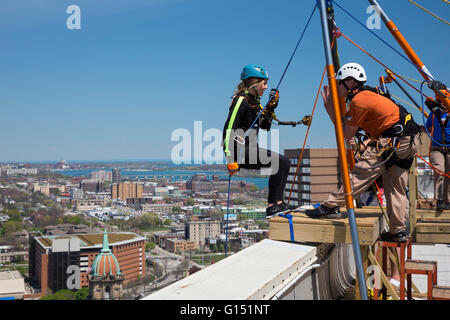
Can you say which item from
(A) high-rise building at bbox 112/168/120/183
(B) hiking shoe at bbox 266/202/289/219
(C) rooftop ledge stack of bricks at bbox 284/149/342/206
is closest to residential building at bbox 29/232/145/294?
(C) rooftop ledge stack of bricks at bbox 284/149/342/206

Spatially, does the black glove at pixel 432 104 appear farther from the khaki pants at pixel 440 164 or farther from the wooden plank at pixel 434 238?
the wooden plank at pixel 434 238

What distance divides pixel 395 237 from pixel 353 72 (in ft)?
6.36

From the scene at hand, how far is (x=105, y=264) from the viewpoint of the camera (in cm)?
6544

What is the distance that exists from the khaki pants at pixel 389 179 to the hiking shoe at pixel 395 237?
0.16 ft

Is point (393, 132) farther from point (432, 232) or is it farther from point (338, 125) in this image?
point (432, 232)

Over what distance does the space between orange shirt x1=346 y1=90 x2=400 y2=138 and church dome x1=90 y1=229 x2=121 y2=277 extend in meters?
61.1

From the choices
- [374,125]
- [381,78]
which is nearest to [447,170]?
[381,78]

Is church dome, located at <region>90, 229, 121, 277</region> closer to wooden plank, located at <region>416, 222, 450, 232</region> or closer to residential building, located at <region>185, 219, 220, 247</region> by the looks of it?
residential building, located at <region>185, 219, 220, 247</region>

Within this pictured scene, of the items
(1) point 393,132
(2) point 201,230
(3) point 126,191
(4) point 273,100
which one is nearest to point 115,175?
(3) point 126,191

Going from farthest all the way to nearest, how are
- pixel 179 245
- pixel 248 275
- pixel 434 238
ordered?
pixel 179 245, pixel 434 238, pixel 248 275

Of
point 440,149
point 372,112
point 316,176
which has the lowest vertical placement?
point 316,176

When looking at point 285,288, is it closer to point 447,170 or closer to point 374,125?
point 374,125

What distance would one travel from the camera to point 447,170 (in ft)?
23.2

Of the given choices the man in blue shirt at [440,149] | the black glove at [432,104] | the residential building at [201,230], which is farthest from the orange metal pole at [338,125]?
the residential building at [201,230]
